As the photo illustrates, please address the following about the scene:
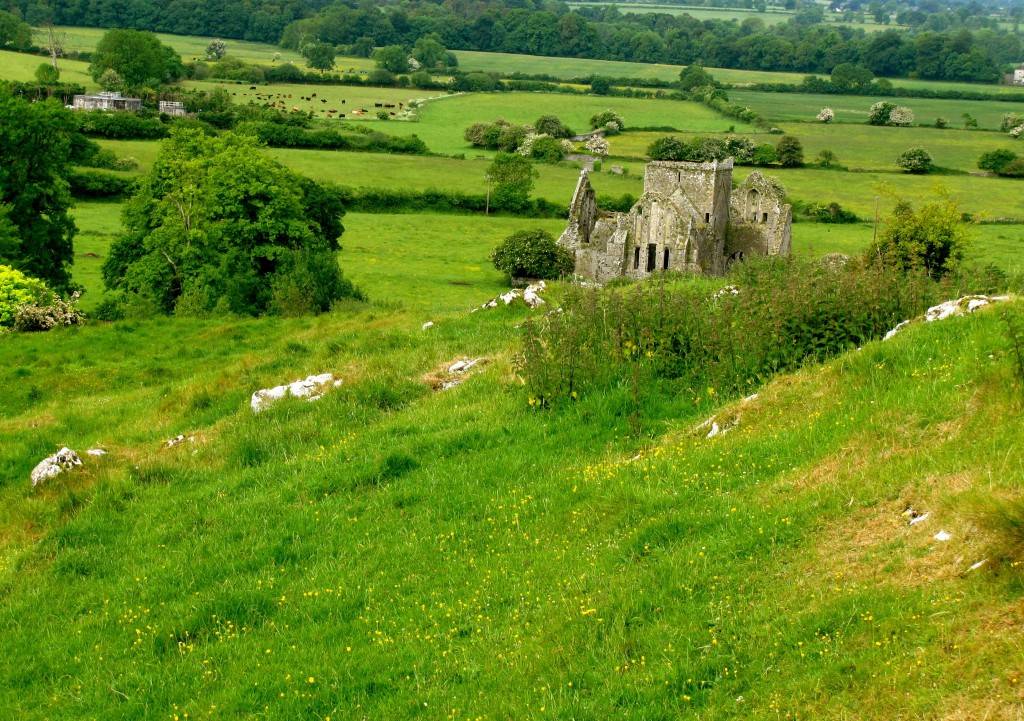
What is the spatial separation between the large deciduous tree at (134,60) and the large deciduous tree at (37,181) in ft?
315

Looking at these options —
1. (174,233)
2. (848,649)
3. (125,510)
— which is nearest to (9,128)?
(174,233)

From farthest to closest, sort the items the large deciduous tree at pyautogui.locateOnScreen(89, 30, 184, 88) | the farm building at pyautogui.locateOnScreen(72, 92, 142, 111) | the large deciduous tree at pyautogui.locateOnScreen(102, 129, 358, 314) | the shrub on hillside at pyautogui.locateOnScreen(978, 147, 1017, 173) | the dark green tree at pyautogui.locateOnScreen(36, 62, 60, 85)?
the large deciduous tree at pyautogui.locateOnScreen(89, 30, 184, 88) → the dark green tree at pyautogui.locateOnScreen(36, 62, 60, 85) → the farm building at pyautogui.locateOnScreen(72, 92, 142, 111) → the shrub on hillside at pyautogui.locateOnScreen(978, 147, 1017, 173) → the large deciduous tree at pyautogui.locateOnScreen(102, 129, 358, 314)

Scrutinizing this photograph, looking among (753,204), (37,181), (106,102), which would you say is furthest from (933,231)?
(106,102)

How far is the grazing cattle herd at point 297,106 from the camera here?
434 ft

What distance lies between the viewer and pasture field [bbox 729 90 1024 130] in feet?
505

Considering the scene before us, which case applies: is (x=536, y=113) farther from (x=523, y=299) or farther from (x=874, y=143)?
(x=523, y=299)

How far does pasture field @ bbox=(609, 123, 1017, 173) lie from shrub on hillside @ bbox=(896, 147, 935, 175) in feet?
4.00

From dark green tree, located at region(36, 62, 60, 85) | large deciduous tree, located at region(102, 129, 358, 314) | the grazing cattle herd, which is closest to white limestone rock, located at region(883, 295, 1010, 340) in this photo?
large deciduous tree, located at region(102, 129, 358, 314)

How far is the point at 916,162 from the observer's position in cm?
11388

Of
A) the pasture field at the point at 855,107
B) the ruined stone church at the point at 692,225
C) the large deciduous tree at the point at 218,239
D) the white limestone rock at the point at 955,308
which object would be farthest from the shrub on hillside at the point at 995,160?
the white limestone rock at the point at 955,308

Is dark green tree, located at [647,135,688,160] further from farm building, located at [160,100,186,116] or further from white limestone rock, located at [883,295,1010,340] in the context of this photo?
white limestone rock, located at [883,295,1010,340]

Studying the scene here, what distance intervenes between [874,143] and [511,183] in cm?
6167

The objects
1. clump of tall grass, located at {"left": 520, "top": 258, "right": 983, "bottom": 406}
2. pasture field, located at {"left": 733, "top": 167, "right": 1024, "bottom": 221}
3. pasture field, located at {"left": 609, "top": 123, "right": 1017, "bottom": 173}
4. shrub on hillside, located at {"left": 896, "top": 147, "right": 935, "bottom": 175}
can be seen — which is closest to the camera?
clump of tall grass, located at {"left": 520, "top": 258, "right": 983, "bottom": 406}

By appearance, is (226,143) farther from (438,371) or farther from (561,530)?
(561,530)
